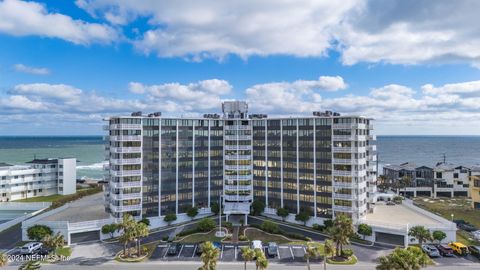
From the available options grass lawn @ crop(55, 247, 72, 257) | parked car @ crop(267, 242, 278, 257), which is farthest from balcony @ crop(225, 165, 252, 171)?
grass lawn @ crop(55, 247, 72, 257)

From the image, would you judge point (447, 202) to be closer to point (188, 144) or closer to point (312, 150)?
point (312, 150)

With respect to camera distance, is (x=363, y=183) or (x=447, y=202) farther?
(x=447, y=202)

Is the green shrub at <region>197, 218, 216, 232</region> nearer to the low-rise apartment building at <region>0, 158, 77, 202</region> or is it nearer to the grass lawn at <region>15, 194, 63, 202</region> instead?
the grass lawn at <region>15, 194, 63, 202</region>

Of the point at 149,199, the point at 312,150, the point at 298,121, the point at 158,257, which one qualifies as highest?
the point at 298,121

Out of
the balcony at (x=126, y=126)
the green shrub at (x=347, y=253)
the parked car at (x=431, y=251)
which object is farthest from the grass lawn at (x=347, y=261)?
the balcony at (x=126, y=126)

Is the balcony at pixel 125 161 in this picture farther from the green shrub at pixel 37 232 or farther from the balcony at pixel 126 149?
the green shrub at pixel 37 232

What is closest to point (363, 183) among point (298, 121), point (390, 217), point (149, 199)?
point (390, 217)

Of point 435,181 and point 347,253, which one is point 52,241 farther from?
point 435,181
